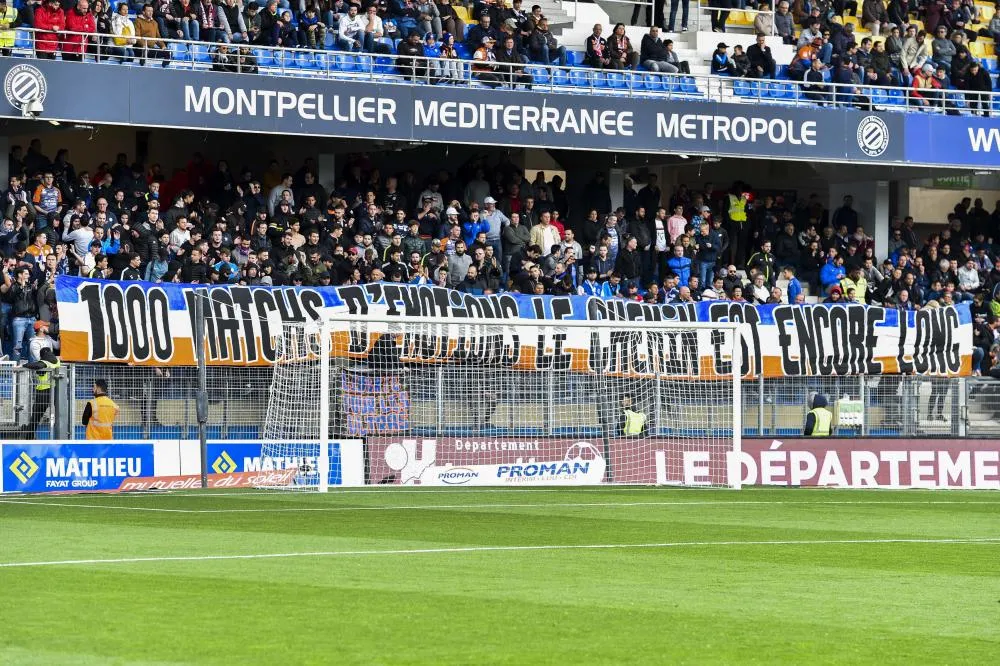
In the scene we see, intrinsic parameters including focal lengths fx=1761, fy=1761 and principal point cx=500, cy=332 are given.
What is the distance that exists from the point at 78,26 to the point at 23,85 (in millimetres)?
1284

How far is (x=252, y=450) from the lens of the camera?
21.4 meters

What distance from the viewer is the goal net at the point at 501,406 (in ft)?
71.7

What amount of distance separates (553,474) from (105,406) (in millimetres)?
5751

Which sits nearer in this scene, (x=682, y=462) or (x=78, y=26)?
(x=682, y=462)

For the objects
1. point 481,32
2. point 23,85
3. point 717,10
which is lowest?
point 23,85

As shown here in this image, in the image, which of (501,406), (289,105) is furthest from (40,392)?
(289,105)

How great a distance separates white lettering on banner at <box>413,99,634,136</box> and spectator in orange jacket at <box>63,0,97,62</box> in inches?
219

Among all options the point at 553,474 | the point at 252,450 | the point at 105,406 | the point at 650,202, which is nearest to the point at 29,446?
the point at 105,406

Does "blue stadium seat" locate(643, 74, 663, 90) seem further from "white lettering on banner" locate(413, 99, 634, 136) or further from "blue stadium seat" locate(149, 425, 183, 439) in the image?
"blue stadium seat" locate(149, 425, 183, 439)

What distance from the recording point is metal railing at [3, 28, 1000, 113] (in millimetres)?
27516

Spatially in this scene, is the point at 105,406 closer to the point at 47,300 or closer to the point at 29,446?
the point at 29,446

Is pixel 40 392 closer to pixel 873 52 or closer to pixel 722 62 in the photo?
pixel 722 62

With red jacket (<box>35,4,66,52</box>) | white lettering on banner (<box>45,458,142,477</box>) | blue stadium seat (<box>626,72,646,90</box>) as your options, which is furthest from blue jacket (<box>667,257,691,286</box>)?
white lettering on banner (<box>45,458,142,477</box>)

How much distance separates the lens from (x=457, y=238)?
2798cm
